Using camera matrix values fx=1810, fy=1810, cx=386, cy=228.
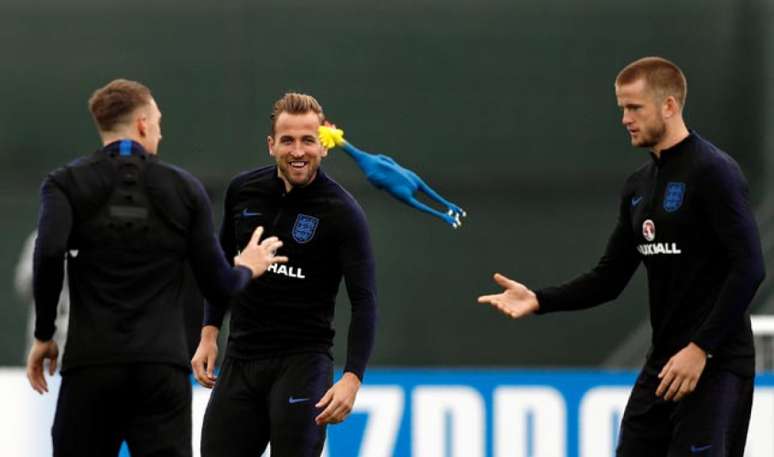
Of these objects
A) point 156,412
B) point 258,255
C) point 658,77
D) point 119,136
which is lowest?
point 156,412

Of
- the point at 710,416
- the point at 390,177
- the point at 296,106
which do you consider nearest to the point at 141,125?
the point at 296,106

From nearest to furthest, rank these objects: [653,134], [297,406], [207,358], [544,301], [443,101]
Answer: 1. [653,134]
2. [297,406]
3. [544,301]
4. [207,358]
5. [443,101]

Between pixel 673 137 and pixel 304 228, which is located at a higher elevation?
pixel 673 137

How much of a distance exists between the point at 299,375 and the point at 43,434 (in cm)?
369

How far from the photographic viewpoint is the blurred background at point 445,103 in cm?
1420

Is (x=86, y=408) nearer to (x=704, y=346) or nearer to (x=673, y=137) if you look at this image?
(x=704, y=346)

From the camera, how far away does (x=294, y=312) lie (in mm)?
6641

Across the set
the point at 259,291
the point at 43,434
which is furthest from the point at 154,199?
the point at 43,434

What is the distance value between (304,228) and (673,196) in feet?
4.46

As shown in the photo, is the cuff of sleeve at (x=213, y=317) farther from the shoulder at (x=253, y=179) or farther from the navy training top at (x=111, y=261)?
the navy training top at (x=111, y=261)

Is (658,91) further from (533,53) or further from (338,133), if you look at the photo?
(533,53)

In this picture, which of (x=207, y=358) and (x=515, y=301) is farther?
(x=207, y=358)

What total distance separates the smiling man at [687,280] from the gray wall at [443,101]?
776 centimetres

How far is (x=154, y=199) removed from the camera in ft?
18.9
